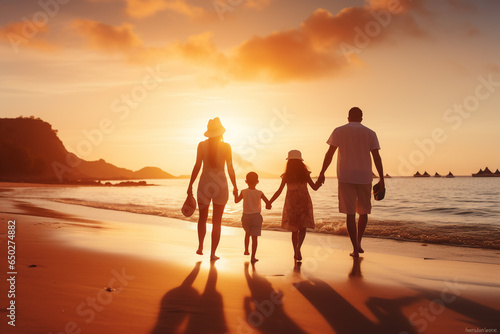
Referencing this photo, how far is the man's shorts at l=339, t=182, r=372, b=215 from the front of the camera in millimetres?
7559

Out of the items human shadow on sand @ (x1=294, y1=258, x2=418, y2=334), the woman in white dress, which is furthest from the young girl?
human shadow on sand @ (x1=294, y1=258, x2=418, y2=334)

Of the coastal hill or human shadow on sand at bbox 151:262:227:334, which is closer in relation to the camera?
human shadow on sand at bbox 151:262:227:334

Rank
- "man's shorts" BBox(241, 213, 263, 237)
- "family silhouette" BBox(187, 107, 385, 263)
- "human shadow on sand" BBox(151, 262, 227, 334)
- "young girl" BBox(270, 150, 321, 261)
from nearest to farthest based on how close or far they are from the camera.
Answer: "human shadow on sand" BBox(151, 262, 227, 334), "family silhouette" BBox(187, 107, 385, 263), "young girl" BBox(270, 150, 321, 261), "man's shorts" BBox(241, 213, 263, 237)

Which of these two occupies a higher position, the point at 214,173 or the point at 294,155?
the point at 294,155

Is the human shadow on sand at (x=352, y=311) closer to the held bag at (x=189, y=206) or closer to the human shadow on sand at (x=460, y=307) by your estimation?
the human shadow on sand at (x=460, y=307)

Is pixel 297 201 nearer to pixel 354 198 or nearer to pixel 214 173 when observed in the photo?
pixel 354 198

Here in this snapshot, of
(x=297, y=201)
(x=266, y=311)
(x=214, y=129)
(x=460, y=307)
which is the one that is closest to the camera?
(x=266, y=311)

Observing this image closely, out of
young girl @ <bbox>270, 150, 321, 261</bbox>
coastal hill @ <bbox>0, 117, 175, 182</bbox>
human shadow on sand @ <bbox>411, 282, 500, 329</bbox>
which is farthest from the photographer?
coastal hill @ <bbox>0, 117, 175, 182</bbox>

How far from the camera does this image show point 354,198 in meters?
7.59

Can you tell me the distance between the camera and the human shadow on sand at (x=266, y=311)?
3.61 m

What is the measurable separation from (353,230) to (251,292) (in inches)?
131

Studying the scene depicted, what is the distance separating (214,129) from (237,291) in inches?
124

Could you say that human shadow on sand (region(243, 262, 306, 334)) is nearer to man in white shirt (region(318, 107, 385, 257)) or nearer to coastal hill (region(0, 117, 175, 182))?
man in white shirt (region(318, 107, 385, 257))

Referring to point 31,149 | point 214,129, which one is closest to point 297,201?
point 214,129
